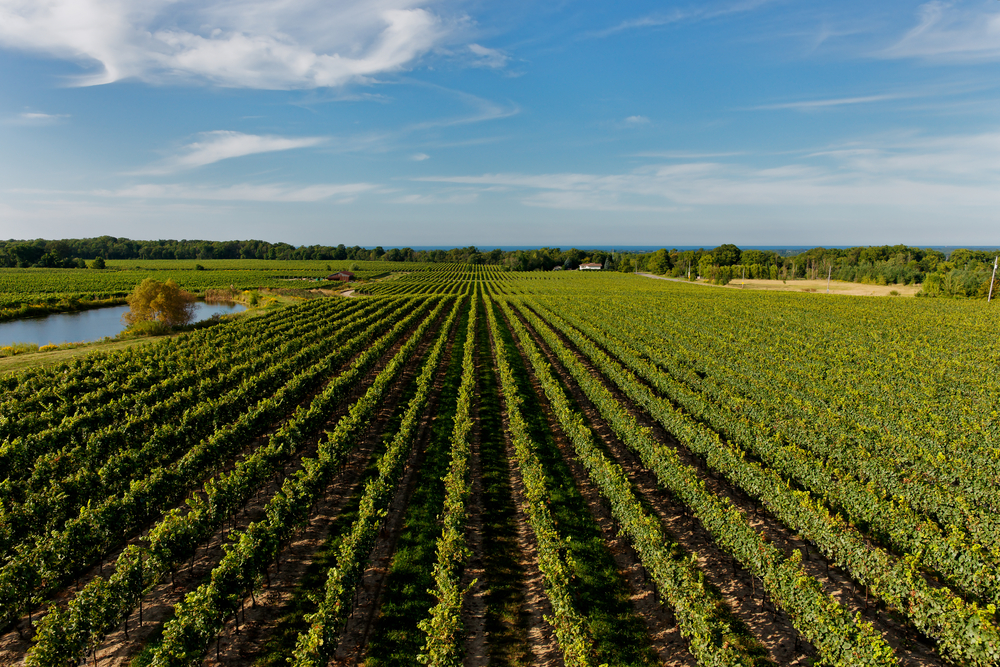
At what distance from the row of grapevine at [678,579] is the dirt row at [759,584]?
685 mm

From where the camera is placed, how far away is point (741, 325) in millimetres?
41031

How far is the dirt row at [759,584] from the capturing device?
28.0 feet

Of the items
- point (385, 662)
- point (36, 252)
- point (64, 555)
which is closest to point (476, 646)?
point (385, 662)

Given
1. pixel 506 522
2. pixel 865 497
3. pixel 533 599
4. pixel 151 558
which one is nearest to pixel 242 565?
pixel 151 558

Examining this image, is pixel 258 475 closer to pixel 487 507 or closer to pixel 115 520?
pixel 115 520

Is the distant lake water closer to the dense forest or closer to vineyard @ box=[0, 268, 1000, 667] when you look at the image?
vineyard @ box=[0, 268, 1000, 667]

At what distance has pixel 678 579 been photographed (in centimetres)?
905

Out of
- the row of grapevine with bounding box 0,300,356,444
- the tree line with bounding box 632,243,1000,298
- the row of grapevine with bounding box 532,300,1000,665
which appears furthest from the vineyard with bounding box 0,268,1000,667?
the tree line with bounding box 632,243,1000,298

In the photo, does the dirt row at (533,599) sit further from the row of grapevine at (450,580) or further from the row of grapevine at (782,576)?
the row of grapevine at (782,576)

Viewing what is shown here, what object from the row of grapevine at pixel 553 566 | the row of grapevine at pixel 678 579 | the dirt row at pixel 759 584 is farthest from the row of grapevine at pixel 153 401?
the dirt row at pixel 759 584

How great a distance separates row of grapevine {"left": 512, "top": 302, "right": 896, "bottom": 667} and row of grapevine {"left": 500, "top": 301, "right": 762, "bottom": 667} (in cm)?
112

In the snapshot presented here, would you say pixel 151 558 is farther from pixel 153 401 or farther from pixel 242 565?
pixel 153 401

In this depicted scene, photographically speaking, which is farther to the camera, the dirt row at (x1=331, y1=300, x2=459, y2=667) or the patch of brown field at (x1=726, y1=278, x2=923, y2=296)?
the patch of brown field at (x1=726, y1=278, x2=923, y2=296)

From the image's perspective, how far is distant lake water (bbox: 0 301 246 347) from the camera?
45375 mm
